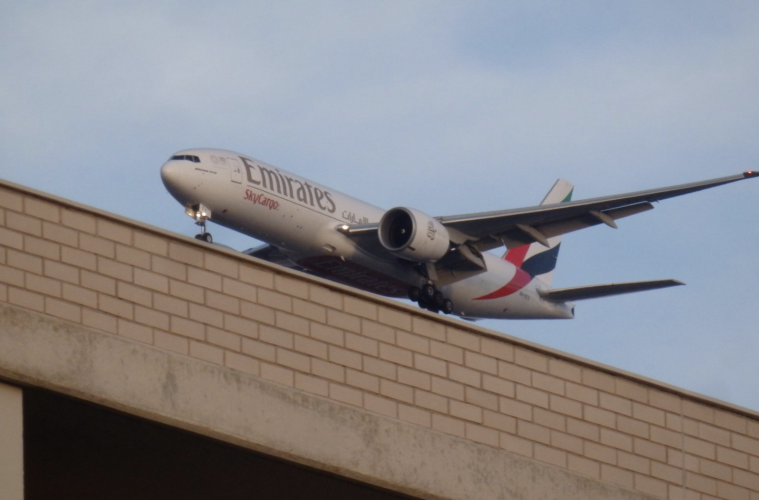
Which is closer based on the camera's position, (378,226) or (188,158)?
(188,158)

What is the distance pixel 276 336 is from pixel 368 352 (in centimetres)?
85

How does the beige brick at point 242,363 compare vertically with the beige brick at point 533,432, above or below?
above

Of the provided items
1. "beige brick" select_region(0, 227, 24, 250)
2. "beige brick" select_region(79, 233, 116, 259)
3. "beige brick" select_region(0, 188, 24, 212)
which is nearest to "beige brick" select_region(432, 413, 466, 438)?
"beige brick" select_region(79, 233, 116, 259)

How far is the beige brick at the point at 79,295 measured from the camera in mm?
9078

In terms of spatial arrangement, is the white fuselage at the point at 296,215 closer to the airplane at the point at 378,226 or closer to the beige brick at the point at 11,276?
the airplane at the point at 378,226

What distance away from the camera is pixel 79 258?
928cm

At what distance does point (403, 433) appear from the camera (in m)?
10.2

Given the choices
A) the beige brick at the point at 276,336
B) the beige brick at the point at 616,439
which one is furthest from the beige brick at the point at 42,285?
the beige brick at the point at 616,439

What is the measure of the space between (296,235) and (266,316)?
1580 centimetres

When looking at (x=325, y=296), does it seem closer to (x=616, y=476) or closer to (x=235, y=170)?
(x=616, y=476)

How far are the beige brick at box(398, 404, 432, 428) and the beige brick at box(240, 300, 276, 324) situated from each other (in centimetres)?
136

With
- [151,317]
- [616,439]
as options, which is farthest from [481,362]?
[151,317]

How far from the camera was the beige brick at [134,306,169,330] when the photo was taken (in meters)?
9.34

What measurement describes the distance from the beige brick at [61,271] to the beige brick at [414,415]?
2939 mm
